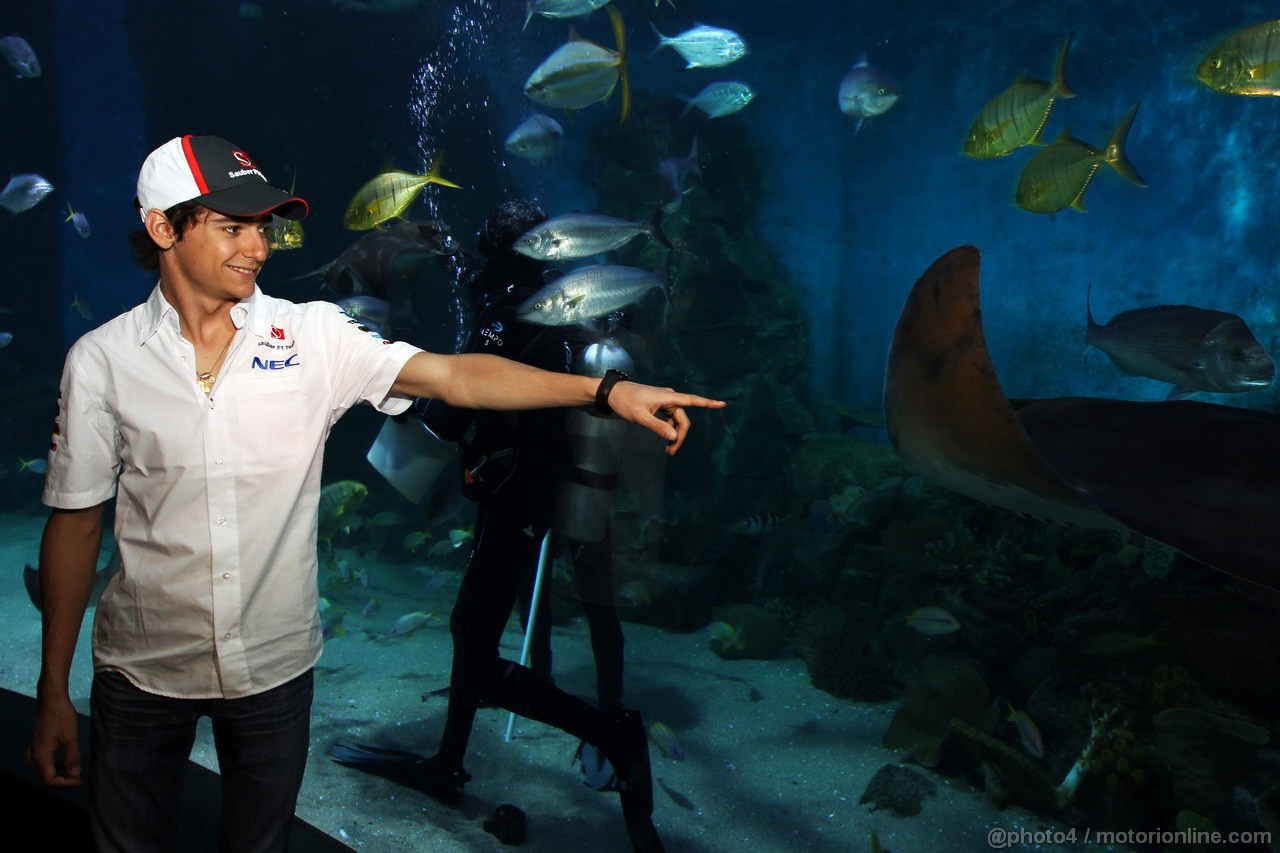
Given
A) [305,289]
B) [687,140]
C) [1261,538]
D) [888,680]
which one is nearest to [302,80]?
[305,289]

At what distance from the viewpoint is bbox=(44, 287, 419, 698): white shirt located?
1.78 meters

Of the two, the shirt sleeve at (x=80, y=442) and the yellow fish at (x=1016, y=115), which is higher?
the yellow fish at (x=1016, y=115)

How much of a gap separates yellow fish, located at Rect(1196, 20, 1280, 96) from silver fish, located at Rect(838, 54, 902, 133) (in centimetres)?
360

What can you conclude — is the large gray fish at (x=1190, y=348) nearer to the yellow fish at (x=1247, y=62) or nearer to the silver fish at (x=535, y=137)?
the yellow fish at (x=1247, y=62)

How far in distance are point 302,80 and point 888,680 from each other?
53.3 feet

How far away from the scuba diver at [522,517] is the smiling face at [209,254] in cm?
129

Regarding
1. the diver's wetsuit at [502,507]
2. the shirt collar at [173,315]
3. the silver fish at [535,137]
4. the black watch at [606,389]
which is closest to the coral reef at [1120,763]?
the diver's wetsuit at [502,507]

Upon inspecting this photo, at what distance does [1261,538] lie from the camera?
1.83 meters

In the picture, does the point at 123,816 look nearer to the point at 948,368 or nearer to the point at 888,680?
the point at 948,368

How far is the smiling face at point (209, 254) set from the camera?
6.01ft

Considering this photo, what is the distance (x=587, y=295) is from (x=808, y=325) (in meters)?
10.2

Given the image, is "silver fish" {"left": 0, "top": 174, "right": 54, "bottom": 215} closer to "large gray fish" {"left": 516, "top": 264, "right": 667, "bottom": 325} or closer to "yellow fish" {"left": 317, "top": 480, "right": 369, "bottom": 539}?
"yellow fish" {"left": 317, "top": 480, "right": 369, "bottom": 539}

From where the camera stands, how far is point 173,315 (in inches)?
73.6

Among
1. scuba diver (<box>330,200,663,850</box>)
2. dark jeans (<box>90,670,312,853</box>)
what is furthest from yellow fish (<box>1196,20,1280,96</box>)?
dark jeans (<box>90,670,312,853</box>)
